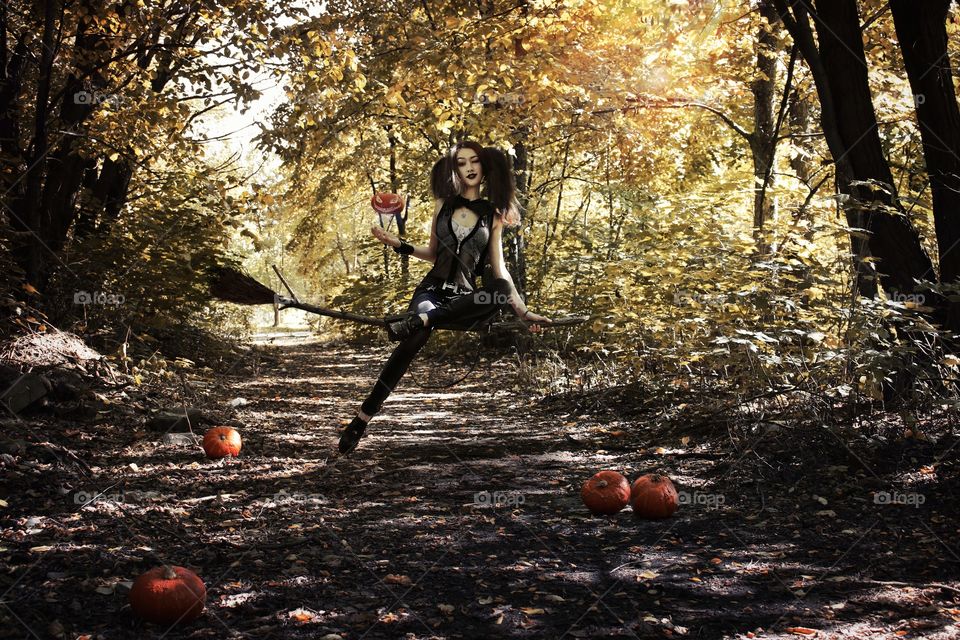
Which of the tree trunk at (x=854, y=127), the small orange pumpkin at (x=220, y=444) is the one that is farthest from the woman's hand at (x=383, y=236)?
the tree trunk at (x=854, y=127)

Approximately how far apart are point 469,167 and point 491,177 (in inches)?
6.4

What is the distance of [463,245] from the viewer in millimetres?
5230

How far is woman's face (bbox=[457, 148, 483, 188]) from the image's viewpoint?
518 centimetres

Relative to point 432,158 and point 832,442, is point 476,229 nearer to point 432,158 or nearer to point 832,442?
point 832,442

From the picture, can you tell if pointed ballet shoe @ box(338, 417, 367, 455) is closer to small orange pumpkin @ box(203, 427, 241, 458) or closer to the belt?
the belt

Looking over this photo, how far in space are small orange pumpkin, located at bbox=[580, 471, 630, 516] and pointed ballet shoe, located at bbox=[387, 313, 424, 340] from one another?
1685 millimetres

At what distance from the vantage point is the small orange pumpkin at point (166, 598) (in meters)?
3.24

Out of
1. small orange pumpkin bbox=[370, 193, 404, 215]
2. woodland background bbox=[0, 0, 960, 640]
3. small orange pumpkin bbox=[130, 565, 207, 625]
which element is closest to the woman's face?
small orange pumpkin bbox=[370, 193, 404, 215]

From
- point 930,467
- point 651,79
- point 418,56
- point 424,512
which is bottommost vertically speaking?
point 424,512

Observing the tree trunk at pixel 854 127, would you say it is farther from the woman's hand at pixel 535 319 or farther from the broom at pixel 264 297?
the woman's hand at pixel 535 319

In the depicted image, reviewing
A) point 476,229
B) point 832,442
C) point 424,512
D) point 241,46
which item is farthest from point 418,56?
point 832,442

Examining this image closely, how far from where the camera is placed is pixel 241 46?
8.77 meters

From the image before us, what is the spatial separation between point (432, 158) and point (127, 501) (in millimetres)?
14415

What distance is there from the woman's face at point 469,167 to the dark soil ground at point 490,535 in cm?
225
